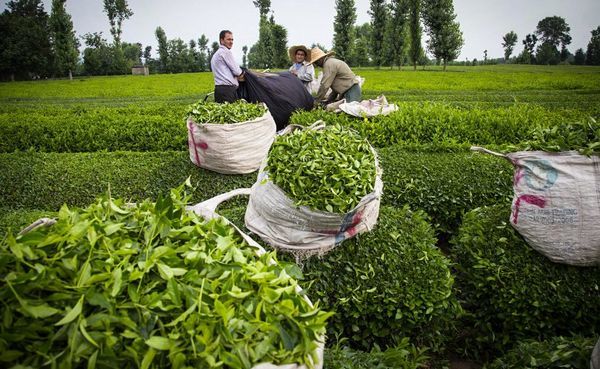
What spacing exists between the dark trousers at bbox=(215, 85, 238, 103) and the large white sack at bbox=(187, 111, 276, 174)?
1659mm

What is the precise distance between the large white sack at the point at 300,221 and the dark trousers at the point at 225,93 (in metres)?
3.57

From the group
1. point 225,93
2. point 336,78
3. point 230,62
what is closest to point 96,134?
point 225,93

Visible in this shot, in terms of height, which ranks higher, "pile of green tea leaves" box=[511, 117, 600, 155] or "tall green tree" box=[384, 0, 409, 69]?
"tall green tree" box=[384, 0, 409, 69]

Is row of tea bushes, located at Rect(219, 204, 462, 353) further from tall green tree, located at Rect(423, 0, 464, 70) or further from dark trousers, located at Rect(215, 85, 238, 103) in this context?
tall green tree, located at Rect(423, 0, 464, 70)

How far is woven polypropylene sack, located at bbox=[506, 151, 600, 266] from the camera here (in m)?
2.23

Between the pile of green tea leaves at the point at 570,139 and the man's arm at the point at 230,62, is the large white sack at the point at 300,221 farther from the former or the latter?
the man's arm at the point at 230,62

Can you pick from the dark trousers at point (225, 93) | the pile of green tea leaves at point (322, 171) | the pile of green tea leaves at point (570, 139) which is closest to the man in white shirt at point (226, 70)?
the dark trousers at point (225, 93)

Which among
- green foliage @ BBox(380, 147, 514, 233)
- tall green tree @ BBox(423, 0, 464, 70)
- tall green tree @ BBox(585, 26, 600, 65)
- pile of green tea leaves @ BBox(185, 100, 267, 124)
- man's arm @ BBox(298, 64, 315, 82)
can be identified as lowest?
green foliage @ BBox(380, 147, 514, 233)

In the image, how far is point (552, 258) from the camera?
7.76 feet

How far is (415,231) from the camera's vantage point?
2566mm

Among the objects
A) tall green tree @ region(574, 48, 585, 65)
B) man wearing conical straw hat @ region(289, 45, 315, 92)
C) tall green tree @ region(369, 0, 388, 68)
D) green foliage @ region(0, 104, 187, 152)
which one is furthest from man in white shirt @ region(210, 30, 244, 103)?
tall green tree @ region(574, 48, 585, 65)

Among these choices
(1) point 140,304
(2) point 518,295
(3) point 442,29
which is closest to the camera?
(1) point 140,304

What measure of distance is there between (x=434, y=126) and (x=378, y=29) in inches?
1396

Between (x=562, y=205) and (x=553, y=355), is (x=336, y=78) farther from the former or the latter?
(x=553, y=355)
